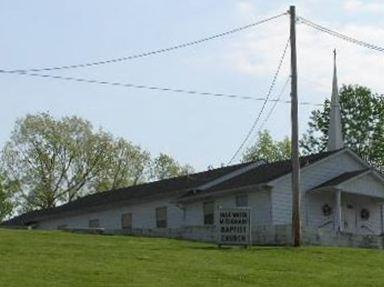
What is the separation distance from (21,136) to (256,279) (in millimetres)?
56733

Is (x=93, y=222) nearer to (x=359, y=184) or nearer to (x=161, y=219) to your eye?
(x=161, y=219)

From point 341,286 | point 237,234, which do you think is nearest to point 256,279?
point 341,286

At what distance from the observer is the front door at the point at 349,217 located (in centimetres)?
4081

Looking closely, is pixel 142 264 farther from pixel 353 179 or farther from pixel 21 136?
pixel 21 136

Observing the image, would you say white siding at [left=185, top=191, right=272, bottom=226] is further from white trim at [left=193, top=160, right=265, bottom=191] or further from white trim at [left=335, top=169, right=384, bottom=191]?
white trim at [left=335, top=169, right=384, bottom=191]

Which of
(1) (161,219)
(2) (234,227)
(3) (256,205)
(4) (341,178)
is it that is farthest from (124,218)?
(2) (234,227)

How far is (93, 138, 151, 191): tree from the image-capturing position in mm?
74625

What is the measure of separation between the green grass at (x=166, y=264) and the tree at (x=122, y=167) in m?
47.4

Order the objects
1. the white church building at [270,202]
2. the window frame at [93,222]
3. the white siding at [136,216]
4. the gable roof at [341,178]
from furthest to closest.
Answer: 1. the window frame at [93,222]
2. the white siding at [136,216]
3. the gable roof at [341,178]
4. the white church building at [270,202]

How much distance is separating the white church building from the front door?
5 centimetres

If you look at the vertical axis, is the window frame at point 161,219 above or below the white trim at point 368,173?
below

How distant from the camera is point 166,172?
282ft

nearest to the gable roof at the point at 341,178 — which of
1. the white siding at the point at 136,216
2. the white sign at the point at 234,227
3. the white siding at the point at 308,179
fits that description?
the white siding at the point at 308,179

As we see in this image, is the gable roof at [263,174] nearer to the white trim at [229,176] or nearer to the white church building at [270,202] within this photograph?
the white church building at [270,202]
